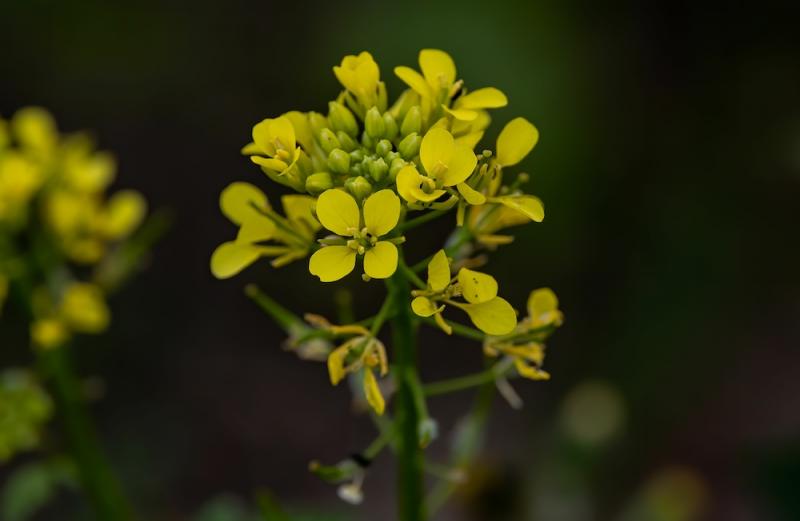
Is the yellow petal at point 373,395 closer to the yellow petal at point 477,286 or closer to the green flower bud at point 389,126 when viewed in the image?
the yellow petal at point 477,286

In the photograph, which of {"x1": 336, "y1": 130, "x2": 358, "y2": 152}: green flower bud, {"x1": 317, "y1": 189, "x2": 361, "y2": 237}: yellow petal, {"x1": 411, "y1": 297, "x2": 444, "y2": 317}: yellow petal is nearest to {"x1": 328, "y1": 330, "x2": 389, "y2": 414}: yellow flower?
{"x1": 411, "y1": 297, "x2": 444, "y2": 317}: yellow petal

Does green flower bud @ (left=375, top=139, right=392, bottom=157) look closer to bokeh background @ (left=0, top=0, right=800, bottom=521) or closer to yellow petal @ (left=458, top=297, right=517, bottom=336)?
yellow petal @ (left=458, top=297, right=517, bottom=336)

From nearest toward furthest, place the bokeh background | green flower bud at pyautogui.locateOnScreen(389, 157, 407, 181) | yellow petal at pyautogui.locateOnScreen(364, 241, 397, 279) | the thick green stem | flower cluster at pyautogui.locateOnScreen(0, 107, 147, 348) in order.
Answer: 1. yellow petal at pyautogui.locateOnScreen(364, 241, 397, 279)
2. green flower bud at pyautogui.locateOnScreen(389, 157, 407, 181)
3. the thick green stem
4. flower cluster at pyautogui.locateOnScreen(0, 107, 147, 348)
5. the bokeh background

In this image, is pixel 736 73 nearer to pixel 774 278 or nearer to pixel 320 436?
pixel 774 278

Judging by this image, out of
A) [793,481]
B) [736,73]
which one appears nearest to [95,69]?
[736,73]

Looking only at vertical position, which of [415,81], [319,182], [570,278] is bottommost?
[570,278]

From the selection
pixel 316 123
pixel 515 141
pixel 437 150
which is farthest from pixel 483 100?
pixel 316 123

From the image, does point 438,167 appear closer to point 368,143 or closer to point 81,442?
point 368,143
